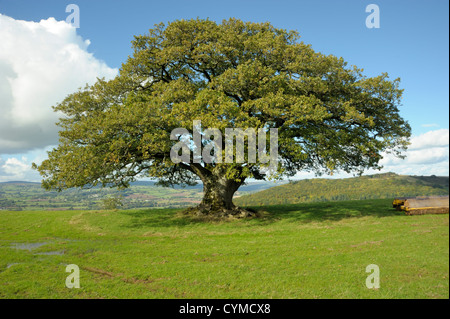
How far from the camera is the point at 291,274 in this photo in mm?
9625

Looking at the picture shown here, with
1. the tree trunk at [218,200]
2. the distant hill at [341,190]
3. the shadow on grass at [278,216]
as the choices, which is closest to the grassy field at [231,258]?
the shadow on grass at [278,216]

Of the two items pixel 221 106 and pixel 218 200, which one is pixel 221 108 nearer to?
pixel 221 106

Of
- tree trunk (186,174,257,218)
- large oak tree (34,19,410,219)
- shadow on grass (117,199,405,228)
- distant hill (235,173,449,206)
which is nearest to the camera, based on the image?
large oak tree (34,19,410,219)

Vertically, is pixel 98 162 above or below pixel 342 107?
below

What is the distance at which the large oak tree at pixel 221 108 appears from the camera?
19625 millimetres

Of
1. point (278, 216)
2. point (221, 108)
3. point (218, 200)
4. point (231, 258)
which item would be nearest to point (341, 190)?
point (278, 216)

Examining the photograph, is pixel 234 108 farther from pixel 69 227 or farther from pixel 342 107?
pixel 69 227

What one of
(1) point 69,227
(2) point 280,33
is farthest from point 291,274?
(2) point 280,33

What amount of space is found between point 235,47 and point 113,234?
57.6ft

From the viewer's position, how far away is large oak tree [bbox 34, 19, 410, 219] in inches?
773

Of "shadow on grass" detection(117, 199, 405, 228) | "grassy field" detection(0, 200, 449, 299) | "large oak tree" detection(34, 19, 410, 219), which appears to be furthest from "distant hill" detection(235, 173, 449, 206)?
"grassy field" detection(0, 200, 449, 299)

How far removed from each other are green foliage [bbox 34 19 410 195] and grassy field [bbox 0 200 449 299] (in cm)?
449

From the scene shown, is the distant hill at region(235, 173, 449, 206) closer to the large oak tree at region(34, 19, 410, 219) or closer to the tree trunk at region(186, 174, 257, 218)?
the tree trunk at region(186, 174, 257, 218)
